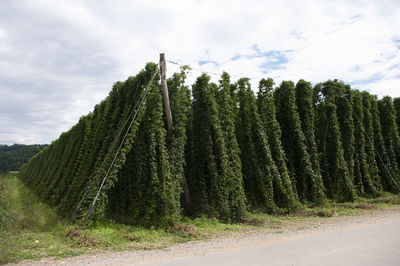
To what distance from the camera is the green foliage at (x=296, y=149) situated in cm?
970

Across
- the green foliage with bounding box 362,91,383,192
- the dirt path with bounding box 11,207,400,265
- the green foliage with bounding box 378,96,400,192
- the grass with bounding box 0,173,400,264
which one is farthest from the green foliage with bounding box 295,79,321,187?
the green foliage with bounding box 378,96,400,192

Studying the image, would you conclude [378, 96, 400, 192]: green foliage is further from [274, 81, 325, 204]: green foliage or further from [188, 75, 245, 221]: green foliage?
[188, 75, 245, 221]: green foliage

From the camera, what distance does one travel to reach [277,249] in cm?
491

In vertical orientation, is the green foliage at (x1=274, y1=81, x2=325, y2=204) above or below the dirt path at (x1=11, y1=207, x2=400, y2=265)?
above

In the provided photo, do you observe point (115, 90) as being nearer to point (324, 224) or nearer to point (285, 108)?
point (285, 108)

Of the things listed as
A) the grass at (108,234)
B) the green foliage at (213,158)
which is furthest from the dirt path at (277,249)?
the green foliage at (213,158)

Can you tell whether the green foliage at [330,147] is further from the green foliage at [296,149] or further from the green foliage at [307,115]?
the green foliage at [296,149]

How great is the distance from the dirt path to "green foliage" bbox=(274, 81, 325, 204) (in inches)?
118

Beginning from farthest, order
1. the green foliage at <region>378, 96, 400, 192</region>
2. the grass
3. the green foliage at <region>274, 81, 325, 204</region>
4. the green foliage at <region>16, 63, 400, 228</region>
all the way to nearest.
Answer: the green foliage at <region>378, 96, 400, 192</region> < the green foliage at <region>274, 81, 325, 204</region> < the green foliage at <region>16, 63, 400, 228</region> < the grass

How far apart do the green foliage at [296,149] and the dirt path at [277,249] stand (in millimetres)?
2986

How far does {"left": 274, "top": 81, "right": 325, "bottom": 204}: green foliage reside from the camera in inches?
382

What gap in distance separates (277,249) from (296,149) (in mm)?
5944

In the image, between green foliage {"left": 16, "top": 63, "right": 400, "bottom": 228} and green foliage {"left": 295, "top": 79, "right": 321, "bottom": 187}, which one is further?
green foliage {"left": 295, "top": 79, "right": 321, "bottom": 187}

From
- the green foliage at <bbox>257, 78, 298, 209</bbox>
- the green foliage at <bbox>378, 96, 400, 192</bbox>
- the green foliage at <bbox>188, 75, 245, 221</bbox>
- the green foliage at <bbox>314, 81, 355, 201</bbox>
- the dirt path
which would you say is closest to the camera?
the dirt path
